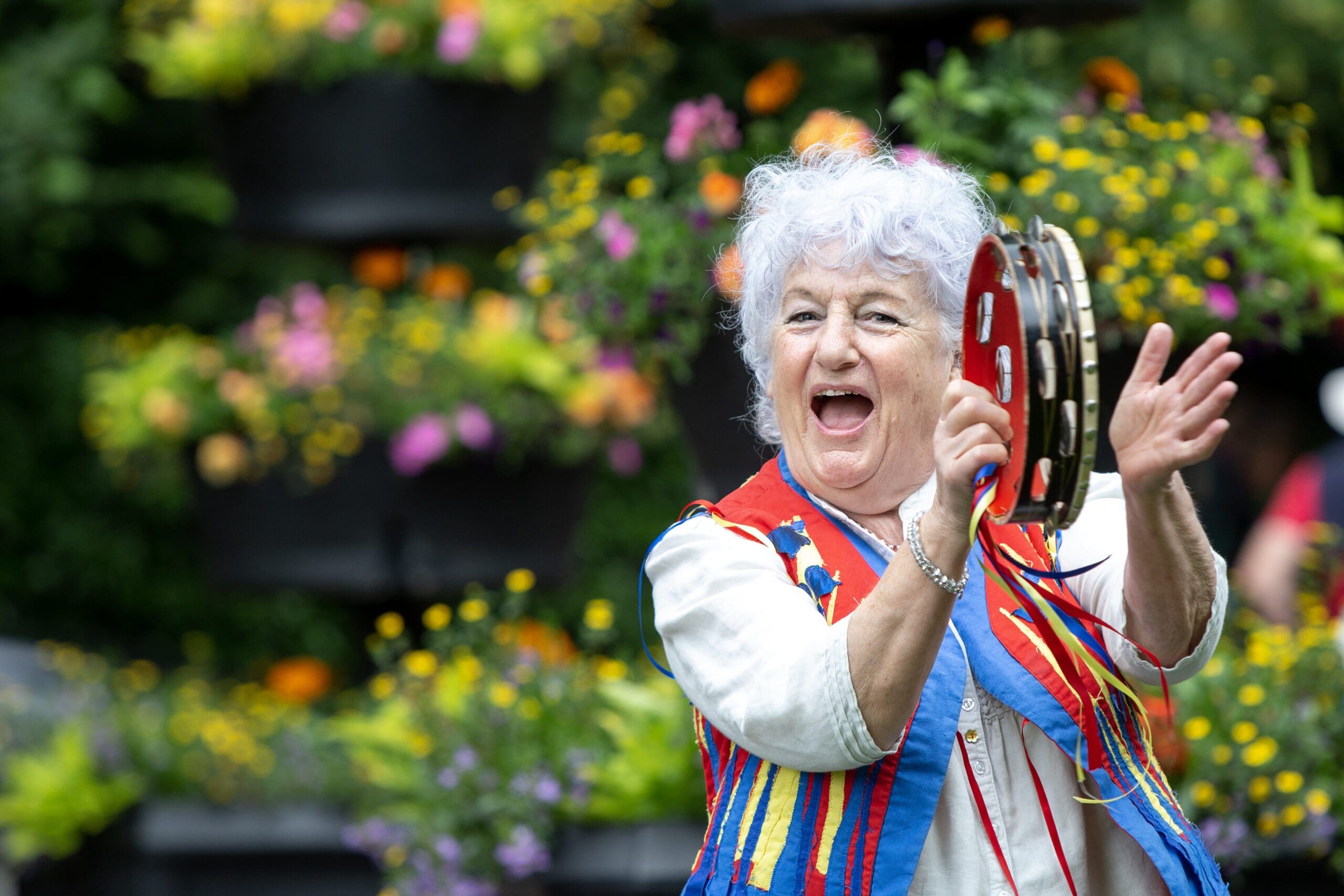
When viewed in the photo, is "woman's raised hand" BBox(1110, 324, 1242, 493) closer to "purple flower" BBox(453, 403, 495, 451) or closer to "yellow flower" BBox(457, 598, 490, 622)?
"yellow flower" BBox(457, 598, 490, 622)

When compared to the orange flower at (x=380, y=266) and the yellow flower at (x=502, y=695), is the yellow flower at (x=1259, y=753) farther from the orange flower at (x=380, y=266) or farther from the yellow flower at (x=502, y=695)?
the orange flower at (x=380, y=266)

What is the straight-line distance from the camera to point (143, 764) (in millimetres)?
4766

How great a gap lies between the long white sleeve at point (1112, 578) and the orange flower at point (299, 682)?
13.6ft

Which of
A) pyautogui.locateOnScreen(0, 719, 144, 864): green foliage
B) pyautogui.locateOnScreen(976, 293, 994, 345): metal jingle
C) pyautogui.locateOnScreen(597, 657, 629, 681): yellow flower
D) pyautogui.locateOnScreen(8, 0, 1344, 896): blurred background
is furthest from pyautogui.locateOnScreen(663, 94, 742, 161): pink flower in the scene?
pyautogui.locateOnScreen(0, 719, 144, 864): green foliage

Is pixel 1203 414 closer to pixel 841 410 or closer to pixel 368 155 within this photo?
pixel 841 410

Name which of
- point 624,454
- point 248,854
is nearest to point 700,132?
point 624,454

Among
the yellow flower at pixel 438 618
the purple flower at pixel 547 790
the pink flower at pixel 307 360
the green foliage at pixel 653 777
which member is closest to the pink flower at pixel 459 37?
the pink flower at pixel 307 360

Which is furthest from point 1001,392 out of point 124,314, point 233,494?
point 124,314

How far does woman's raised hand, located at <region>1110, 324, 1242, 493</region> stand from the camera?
5.47ft

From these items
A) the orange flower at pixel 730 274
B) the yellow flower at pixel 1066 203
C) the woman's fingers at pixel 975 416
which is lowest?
the woman's fingers at pixel 975 416

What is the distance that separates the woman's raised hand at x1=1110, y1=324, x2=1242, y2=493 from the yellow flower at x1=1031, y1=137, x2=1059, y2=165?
154 cm

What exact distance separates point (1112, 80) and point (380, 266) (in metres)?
2.33

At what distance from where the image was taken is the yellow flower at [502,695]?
364cm

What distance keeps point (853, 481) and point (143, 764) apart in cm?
334
